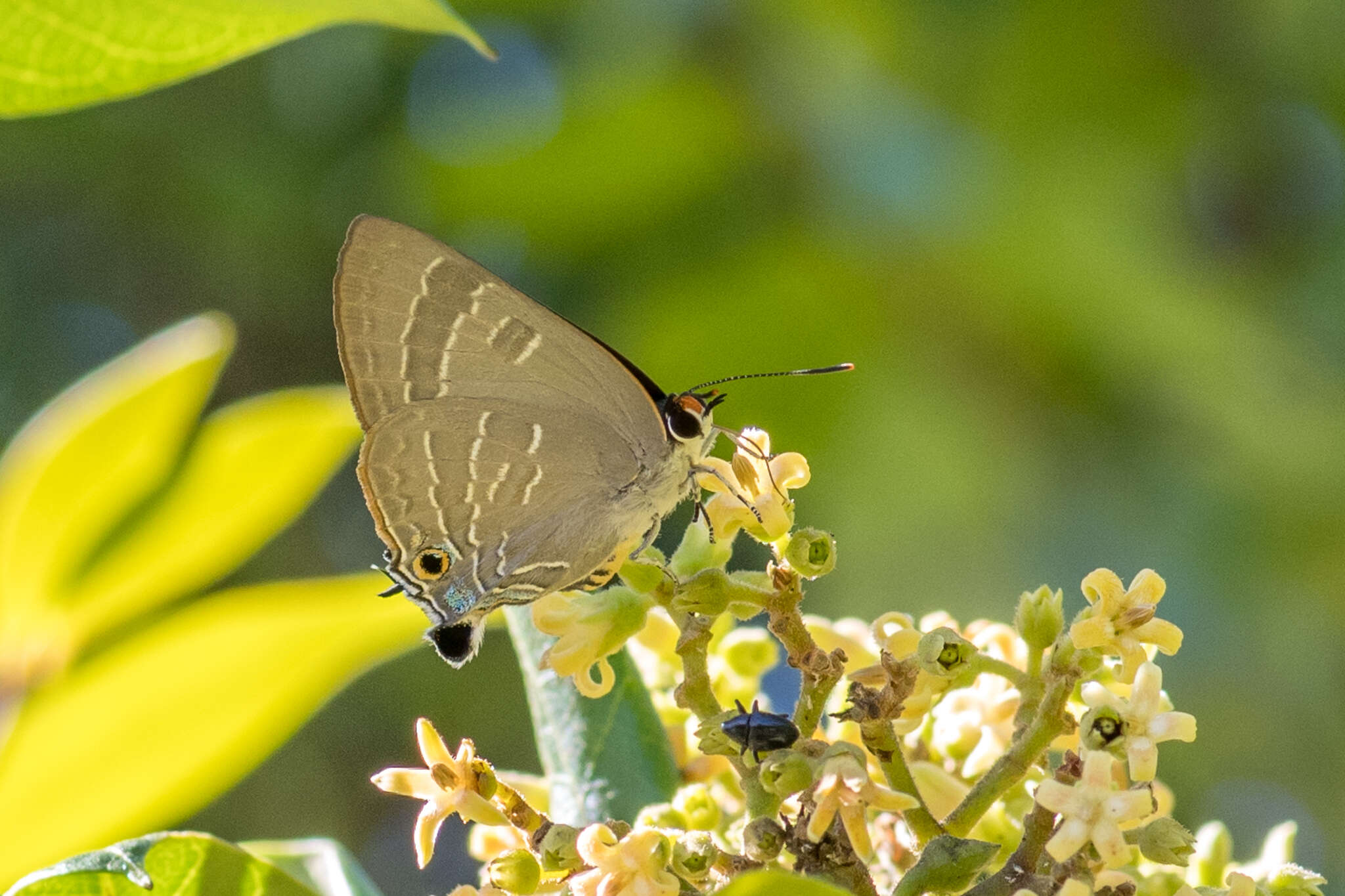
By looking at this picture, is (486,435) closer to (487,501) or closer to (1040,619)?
(487,501)

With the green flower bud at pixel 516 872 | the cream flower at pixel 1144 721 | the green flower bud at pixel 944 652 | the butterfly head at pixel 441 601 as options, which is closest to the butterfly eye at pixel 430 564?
the butterfly head at pixel 441 601

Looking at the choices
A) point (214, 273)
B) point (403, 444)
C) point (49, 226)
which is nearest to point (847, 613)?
point (214, 273)

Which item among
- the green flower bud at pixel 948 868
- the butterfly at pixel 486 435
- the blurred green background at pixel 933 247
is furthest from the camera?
the blurred green background at pixel 933 247

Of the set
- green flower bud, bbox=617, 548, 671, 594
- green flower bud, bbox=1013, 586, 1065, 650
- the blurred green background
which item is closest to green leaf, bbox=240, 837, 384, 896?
green flower bud, bbox=617, 548, 671, 594

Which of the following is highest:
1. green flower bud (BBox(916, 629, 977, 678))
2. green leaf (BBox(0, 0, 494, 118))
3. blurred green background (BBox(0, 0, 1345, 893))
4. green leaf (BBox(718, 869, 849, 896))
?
green leaf (BBox(0, 0, 494, 118))

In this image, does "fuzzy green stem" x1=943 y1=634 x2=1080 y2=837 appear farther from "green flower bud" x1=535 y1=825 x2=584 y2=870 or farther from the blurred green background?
the blurred green background

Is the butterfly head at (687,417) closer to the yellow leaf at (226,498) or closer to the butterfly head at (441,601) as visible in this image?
the butterfly head at (441,601)

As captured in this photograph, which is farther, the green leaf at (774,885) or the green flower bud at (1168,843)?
the green flower bud at (1168,843)
